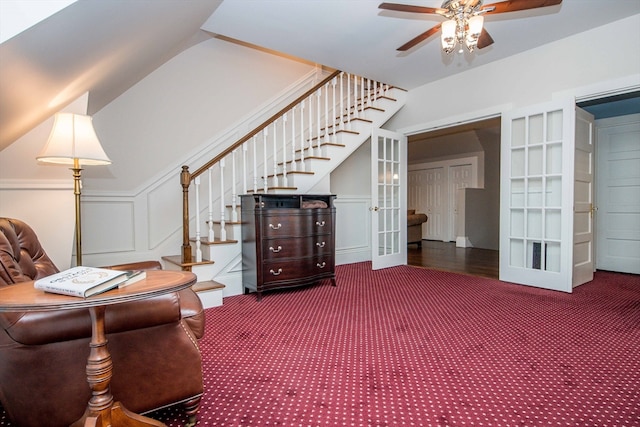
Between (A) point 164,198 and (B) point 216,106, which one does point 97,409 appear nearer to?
(A) point 164,198

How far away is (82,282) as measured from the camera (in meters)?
1.08

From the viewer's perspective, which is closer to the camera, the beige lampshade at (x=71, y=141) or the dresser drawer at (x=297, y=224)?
the beige lampshade at (x=71, y=141)

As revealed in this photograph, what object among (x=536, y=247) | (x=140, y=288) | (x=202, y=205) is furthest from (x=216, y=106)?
(x=536, y=247)

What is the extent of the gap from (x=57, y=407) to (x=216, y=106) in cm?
368

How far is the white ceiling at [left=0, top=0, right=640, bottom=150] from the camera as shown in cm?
166

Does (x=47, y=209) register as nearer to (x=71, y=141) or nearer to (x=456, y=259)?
(x=71, y=141)

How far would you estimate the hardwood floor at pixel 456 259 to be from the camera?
15.5 ft

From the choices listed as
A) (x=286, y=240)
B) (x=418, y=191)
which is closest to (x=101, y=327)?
(x=286, y=240)

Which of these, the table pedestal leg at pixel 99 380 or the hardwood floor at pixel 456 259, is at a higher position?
the table pedestal leg at pixel 99 380

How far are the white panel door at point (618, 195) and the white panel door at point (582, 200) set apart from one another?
0.92 meters

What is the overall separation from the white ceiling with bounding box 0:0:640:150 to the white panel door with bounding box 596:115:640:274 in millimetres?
2097

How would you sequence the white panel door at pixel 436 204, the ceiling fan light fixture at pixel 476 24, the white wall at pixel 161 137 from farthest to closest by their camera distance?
the white panel door at pixel 436 204, the white wall at pixel 161 137, the ceiling fan light fixture at pixel 476 24

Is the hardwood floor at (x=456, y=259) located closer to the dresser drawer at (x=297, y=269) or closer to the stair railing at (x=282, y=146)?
the dresser drawer at (x=297, y=269)

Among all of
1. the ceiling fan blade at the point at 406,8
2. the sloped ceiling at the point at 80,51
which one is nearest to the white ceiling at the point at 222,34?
the sloped ceiling at the point at 80,51
